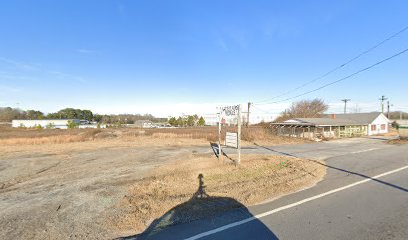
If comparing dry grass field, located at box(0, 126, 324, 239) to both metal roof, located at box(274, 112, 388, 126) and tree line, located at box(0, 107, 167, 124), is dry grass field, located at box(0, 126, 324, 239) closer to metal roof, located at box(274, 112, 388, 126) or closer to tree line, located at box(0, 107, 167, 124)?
metal roof, located at box(274, 112, 388, 126)

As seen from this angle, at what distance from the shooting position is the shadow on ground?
13.3 ft

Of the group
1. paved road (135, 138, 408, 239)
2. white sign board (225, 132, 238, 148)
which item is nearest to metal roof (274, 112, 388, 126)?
white sign board (225, 132, 238, 148)

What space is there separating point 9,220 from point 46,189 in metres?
2.72

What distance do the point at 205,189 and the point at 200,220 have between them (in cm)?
221

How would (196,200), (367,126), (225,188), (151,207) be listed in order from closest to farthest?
(151,207)
(196,200)
(225,188)
(367,126)

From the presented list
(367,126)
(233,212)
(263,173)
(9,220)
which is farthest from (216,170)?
(367,126)

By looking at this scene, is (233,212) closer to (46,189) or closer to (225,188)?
(225,188)

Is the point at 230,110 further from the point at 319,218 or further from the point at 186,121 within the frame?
the point at 186,121

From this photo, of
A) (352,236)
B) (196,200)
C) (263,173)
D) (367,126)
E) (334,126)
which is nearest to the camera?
(352,236)

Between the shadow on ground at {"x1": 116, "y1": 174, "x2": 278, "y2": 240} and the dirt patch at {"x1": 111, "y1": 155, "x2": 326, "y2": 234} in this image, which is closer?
the shadow on ground at {"x1": 116, "y1": 174, "x2": 278, "y2": 240}

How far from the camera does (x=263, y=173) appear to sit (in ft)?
29.7

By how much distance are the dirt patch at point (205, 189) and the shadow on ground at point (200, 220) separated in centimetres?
2

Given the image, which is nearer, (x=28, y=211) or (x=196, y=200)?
(x=28, y=211)

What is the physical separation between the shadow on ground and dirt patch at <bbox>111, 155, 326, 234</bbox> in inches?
0.9
